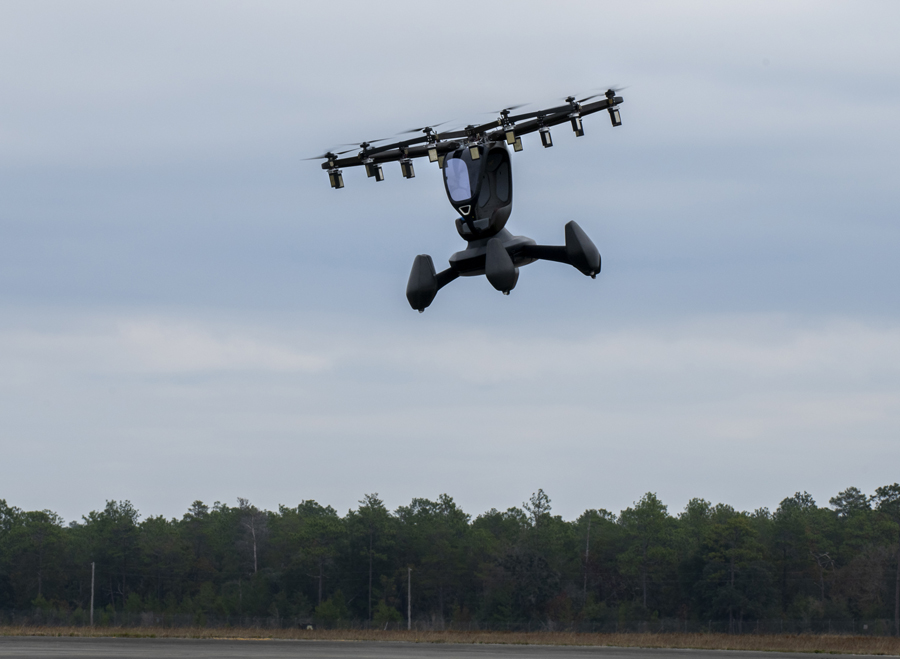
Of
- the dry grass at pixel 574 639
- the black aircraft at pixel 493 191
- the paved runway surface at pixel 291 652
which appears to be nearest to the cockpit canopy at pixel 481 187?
the black aircraft at pixel 493 191

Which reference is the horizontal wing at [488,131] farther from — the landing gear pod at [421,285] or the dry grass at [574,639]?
the dry grass at [574,639]

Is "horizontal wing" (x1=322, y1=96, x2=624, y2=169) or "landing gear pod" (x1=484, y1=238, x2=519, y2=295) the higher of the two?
"horizontal wing" (x1=322, y1=96, x2=624, y2=169)

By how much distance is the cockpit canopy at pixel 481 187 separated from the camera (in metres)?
18.0

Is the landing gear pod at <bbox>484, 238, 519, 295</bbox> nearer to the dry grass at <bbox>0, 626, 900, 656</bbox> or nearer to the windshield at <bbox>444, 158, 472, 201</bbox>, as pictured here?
the windshield at <bbox>444, 158, 472, 201</bbox>

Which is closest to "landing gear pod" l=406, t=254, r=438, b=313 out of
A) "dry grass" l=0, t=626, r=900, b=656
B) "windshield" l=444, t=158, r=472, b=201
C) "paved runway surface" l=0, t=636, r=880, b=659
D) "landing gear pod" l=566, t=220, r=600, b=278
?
"windshield" l=444, t=158, r=472, b=201

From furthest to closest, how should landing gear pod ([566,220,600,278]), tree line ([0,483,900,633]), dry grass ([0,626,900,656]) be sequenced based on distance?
tree line ([0,483,900,633])
dry grass ([0,626,900,656])
landing gear pod ([566,220,600,278])

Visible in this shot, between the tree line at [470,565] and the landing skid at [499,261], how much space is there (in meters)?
97.1

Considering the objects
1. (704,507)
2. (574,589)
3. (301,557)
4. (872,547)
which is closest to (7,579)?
(301,557)

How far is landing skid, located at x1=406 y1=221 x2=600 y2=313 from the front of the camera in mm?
17578

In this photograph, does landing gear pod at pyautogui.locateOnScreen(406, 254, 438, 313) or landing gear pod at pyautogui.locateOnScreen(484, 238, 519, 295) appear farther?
landing gear pod at pyautogui.locateOnScreen(406, 254, 438, 313)

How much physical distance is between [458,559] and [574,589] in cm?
1637

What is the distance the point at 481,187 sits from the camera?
18.1m

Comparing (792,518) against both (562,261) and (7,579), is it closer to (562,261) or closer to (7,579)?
(7,579)

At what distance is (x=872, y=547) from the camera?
124 metres
